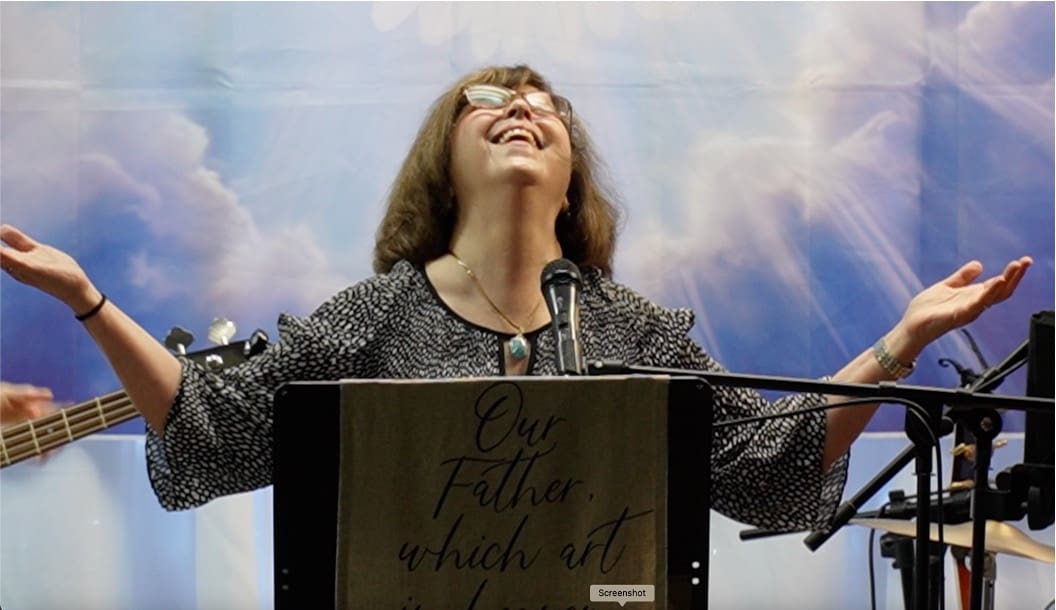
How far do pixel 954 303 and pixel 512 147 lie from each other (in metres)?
0.72

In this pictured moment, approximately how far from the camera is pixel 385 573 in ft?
4.31

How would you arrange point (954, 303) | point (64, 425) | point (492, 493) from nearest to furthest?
point (492, 493) < point (954, 303) < point (64, 425)

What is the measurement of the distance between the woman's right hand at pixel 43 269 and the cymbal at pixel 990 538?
5.37 feet

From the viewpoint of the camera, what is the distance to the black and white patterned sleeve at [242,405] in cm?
189

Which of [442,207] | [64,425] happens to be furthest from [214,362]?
[442,207]

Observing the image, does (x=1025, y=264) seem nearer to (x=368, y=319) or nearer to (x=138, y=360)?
(x=368, y=319)

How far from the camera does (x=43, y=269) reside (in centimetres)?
168

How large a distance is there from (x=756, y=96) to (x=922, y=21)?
43 centimetres

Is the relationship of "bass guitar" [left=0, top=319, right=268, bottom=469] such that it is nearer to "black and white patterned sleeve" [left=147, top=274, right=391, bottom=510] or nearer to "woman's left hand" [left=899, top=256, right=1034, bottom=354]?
"black and white patterned sleeve" [left=147, top=274, right=391, bottom=510]

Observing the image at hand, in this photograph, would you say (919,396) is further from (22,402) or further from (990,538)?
(22,402)

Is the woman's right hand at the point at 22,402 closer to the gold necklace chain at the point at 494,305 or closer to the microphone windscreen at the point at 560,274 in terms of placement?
the gold necklace chain at the point at 494,305

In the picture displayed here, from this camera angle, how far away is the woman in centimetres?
182

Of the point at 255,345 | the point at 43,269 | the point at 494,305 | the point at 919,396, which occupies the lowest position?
the point at 919,396

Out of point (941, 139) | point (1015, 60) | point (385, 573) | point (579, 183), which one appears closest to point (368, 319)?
point (579, 183)
